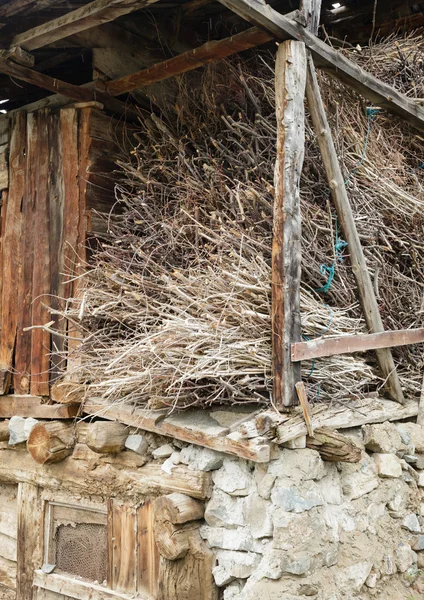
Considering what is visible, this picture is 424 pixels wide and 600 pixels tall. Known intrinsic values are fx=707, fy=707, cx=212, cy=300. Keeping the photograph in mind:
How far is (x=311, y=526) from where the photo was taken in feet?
12.0

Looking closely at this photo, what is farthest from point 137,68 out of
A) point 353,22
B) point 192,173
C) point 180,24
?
point 353,22

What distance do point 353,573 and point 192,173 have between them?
2.75 m

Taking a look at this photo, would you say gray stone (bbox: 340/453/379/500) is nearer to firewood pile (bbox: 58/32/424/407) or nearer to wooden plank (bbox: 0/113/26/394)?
firewood pile (bbox: 58/32/424/407)

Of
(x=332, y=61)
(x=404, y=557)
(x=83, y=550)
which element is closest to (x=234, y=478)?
(x=404, y=557)

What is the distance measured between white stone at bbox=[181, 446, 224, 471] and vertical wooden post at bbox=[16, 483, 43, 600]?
1.52 metres

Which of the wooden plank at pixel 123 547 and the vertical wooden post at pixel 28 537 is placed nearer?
the wooden plank at pixel 123 547

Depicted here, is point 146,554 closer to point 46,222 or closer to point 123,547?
point 123,547

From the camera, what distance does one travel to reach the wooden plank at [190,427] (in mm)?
3617

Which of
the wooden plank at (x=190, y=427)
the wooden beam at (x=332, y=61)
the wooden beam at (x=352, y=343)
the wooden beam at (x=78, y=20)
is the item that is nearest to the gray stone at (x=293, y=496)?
the wooden plank at (x=190, y=427)

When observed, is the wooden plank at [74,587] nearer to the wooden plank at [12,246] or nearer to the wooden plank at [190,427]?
the wooden plank at [190,427]

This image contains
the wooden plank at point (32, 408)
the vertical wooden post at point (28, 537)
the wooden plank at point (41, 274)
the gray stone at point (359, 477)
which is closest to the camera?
the gray stone at point (359, 477)

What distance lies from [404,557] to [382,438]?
0.70 m

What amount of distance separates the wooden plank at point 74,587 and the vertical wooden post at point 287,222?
1.69 meters

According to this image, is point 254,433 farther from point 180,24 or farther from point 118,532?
point 180,24
